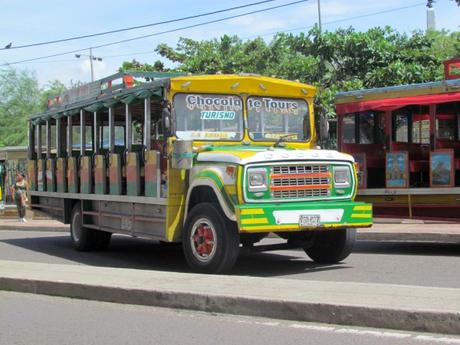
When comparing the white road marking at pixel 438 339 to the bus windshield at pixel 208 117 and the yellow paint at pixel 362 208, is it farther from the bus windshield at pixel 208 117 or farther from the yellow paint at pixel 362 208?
the bus windshield at pixel 208 117

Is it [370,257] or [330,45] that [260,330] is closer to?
[370,257]

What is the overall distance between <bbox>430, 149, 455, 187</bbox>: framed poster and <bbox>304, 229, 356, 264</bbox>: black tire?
224cm

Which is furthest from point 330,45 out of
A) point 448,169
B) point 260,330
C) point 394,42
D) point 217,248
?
point 260,330

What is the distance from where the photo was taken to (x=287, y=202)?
8.85m

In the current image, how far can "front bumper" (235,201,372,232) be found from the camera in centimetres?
838

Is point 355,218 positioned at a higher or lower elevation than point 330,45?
lower

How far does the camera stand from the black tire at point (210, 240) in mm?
8719

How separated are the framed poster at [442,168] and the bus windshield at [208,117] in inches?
144

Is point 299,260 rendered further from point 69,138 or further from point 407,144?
point 69,138

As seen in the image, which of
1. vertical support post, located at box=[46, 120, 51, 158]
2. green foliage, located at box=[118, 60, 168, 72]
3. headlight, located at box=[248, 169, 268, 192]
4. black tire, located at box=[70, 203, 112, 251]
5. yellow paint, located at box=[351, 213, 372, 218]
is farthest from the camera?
green foliage, located at box=[118, 60, 168, 72]

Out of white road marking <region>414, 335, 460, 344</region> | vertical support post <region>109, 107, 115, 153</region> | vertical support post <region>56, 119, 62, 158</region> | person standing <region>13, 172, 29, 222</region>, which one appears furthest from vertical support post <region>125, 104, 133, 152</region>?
person standing <region>13, 172, 29, 222</region>

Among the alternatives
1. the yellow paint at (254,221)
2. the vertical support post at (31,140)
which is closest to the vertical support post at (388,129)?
the yellow paint at (254,221)

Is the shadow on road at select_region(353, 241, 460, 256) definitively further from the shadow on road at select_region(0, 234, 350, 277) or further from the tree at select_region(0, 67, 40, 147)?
the tree at select_region(0, 67, 40, 147)

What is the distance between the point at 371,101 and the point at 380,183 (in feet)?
5.16
